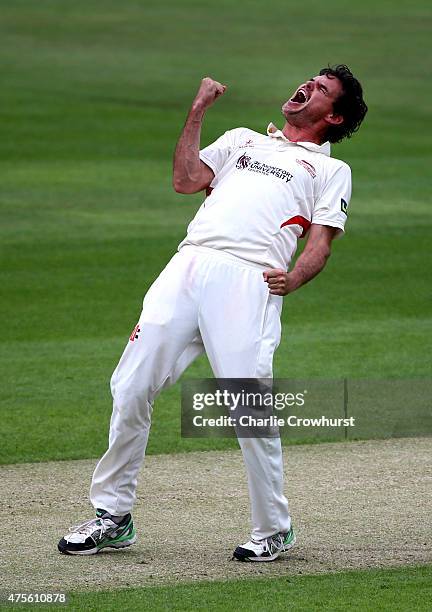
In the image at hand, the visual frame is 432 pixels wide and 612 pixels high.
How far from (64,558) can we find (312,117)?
2.34 meters

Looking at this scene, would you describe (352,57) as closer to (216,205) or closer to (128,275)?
(128,275)

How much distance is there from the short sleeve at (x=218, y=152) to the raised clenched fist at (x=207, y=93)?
23cm

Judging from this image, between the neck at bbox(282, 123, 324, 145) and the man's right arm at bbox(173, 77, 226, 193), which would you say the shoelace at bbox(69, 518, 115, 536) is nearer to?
the man's right arm at bbox(173, 77, 226, 193)

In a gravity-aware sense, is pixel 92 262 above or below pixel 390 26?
below

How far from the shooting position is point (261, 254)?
607cm

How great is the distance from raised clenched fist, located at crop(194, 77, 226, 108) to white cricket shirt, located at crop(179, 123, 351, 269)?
0.27 metres

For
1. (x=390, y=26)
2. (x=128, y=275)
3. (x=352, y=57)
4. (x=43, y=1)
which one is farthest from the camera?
(x=43, y=1)

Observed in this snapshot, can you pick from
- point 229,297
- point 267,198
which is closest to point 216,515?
point 229,297

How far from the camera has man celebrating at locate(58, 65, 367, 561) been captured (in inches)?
237

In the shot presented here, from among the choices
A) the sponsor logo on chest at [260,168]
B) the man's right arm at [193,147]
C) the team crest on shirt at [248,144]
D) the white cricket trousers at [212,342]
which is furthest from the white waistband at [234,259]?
the team crest on shirt at [248,144]

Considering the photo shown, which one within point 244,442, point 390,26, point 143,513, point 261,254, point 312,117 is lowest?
point 143,513

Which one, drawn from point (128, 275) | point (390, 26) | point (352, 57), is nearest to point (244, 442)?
point (128, 275)

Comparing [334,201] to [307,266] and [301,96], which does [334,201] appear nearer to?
[307,266]

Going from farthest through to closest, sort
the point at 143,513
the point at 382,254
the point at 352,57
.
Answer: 1. the point at 352,57
2. the point at 382,254
3. the point at 143,513
